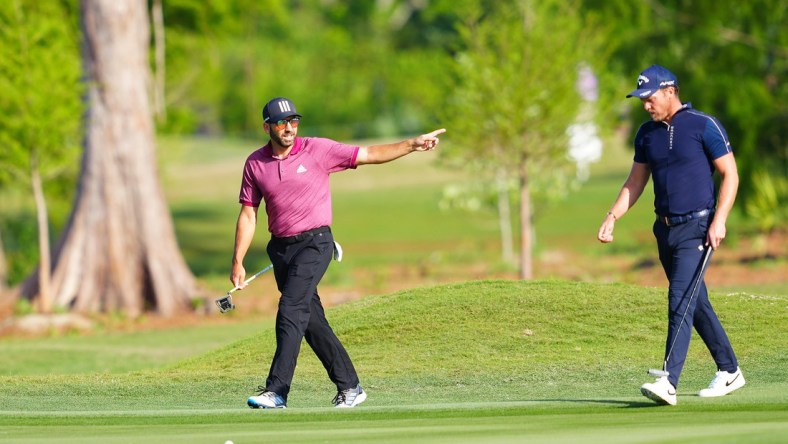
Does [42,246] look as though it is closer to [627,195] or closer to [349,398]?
[349,398]

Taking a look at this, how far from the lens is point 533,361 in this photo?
38.5 ft

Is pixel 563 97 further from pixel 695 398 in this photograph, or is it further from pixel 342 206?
pixel 342 206

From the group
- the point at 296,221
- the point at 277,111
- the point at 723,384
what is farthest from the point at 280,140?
the point at 723,384

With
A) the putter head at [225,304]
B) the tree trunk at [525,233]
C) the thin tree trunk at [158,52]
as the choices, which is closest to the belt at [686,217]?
the putter head at [225,304]

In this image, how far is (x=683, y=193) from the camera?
29.0ft

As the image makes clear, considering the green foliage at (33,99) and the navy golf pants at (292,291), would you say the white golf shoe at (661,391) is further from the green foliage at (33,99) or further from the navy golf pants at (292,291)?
the green foliage at (33,99)

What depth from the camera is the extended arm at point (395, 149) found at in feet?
30.5

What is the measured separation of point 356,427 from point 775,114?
872 inches

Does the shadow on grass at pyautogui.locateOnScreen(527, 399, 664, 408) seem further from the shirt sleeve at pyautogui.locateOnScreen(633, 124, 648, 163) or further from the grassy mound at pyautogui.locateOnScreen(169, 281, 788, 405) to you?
the shirt sleeve at pyautogui.locateOnScreen(633, 124, 648, 163)

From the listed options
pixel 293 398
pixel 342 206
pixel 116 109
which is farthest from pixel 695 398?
pixel 342 206

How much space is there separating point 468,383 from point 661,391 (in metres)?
2.85

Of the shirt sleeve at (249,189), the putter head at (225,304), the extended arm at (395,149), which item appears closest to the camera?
the extended arm at (395,149)

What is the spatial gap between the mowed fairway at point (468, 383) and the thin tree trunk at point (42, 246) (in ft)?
32.5

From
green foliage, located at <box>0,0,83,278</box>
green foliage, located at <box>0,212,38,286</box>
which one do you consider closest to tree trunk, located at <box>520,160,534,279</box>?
green foliage, located at <box>0,0,83,278</box>
